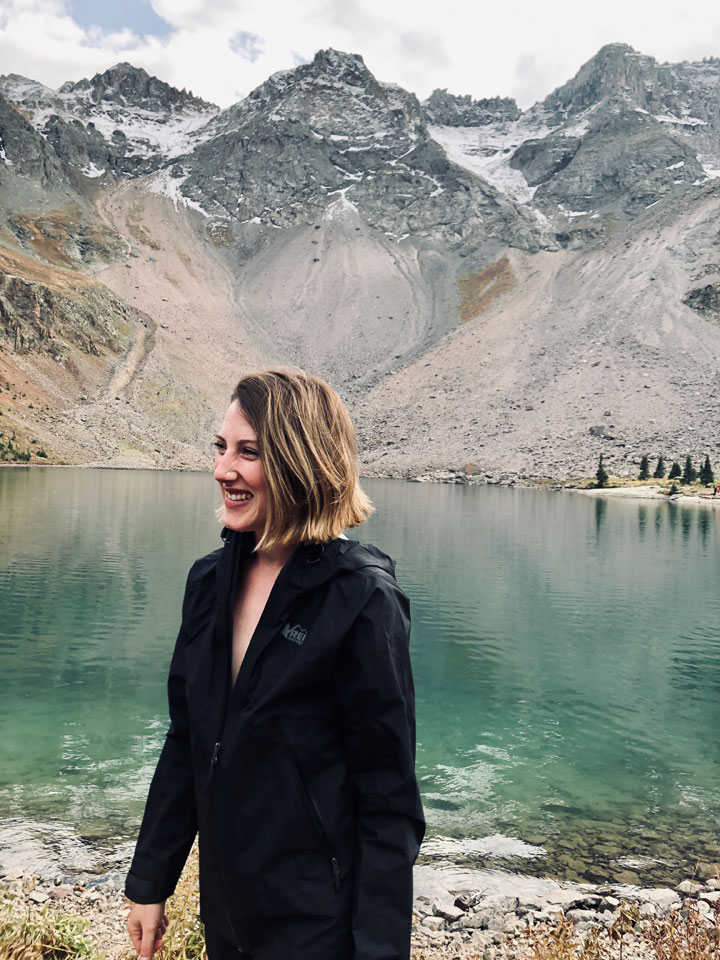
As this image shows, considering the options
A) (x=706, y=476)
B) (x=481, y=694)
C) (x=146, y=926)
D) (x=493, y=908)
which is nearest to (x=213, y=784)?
(x=146, y=926)

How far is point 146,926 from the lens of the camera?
277cm

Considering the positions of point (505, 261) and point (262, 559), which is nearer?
point (262, 559)

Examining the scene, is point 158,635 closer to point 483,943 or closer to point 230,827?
point 483,943

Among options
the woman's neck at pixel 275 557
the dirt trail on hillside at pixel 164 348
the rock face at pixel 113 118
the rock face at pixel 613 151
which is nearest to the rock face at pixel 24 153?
the dirt trail on hillside at pixel 164 348

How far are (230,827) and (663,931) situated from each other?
419 centimetres

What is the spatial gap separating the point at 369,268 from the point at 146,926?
141 meters

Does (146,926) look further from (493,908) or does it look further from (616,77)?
(616,77)

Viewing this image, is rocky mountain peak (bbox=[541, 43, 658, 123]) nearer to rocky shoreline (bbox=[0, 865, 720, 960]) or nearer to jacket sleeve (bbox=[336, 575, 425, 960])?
rocky shoreline (bbox=[0, 865, 720, 960])

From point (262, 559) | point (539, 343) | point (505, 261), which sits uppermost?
point (505, 261)

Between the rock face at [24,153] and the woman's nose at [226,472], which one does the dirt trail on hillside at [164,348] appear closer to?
the rock face at [24,153]

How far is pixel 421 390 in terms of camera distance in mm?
108625

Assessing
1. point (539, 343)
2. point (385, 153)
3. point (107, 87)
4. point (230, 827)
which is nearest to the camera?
point (230, 827)

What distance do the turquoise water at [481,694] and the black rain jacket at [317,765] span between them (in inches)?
219

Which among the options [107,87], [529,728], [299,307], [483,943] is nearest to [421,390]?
[299,307]
